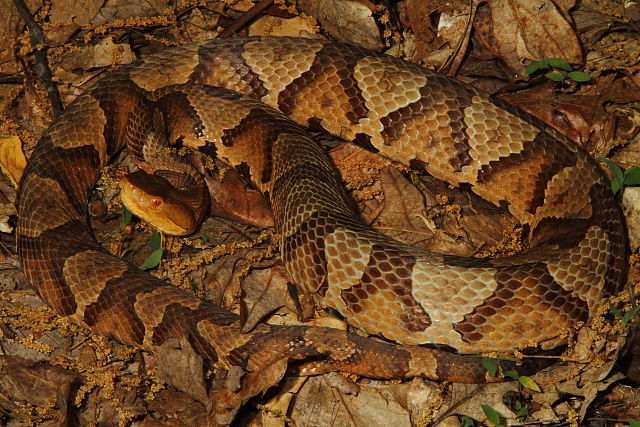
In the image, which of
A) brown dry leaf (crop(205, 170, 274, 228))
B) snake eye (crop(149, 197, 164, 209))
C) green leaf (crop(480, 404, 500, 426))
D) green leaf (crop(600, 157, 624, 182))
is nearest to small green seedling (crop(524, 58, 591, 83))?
green leaf (crop(600, 157, 624, 182))

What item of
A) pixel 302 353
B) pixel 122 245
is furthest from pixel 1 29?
pixel 302 353

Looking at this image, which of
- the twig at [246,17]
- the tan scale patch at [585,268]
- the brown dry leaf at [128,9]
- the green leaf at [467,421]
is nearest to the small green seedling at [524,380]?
the green leaf at [467,421]

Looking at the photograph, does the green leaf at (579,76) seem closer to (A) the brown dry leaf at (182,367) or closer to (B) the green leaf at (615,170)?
(B) the green leaf at (615,170)

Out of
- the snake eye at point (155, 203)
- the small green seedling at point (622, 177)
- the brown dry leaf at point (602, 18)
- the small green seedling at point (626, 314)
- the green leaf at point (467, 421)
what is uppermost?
the brown dry leaf at point (602, 18)

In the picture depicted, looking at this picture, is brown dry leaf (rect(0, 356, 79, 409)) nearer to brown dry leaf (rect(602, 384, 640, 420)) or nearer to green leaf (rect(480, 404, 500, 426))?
green leaf (rect(480, 404, 500, 426))

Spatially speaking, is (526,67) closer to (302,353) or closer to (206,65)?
(206,65)

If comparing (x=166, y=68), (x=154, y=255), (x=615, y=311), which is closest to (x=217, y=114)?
(x=166, y=68)
